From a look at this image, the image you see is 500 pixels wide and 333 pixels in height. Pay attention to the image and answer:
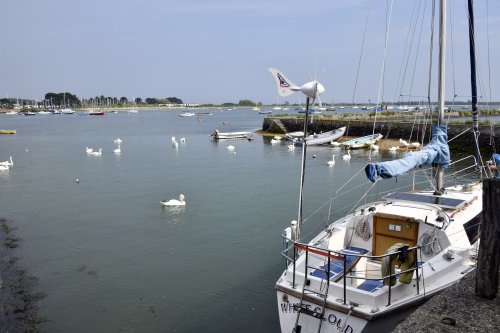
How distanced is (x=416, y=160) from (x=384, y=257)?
456cm

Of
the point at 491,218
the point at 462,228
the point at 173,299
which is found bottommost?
the point at 173,299

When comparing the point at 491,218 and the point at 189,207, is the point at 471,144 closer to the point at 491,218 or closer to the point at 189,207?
the point at 189,207

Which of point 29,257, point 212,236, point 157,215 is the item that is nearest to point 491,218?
point 212,236

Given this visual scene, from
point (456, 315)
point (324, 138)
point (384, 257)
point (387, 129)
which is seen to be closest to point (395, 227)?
point (384, 257)

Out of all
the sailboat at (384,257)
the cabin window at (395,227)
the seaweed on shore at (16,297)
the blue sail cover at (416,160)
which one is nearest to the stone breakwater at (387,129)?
the blue sail cover at (416,160)

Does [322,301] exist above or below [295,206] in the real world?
above

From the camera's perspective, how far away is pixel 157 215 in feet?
71.2

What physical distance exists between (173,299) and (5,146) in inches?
2201

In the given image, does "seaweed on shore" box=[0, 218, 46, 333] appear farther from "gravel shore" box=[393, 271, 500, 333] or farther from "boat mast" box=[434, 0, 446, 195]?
"boat mast" box=[434, 0, 446, 195]

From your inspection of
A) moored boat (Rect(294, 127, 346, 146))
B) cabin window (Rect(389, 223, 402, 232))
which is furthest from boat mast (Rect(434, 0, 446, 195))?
moored boat (Rect(294, 127, 346, 146))

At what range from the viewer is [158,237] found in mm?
18281

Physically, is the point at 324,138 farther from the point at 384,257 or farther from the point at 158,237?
the point at 384,257

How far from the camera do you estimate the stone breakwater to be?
4272cm

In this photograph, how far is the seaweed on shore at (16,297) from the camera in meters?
10.9
